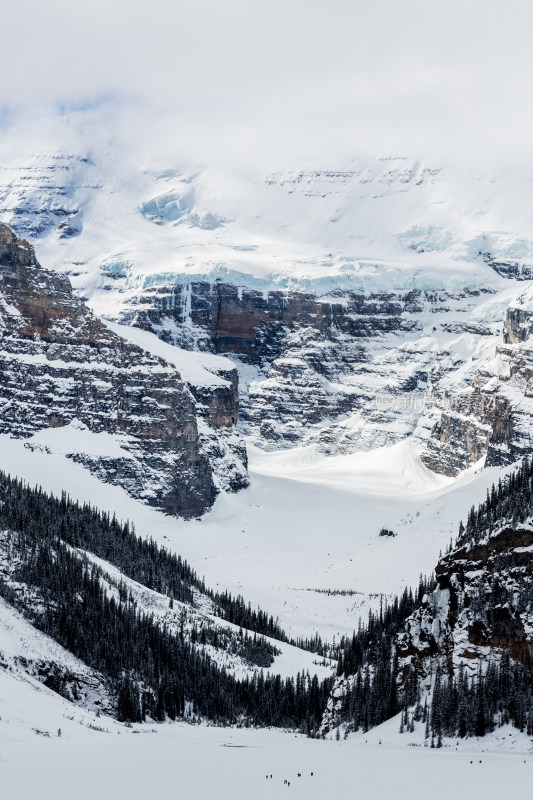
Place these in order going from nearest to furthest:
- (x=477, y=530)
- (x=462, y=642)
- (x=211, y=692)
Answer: (x=462, y=642)
(x=477, y=530)
(x=211, y=692)

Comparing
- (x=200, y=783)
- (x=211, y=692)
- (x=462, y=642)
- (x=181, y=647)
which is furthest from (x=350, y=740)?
(x=181, y=647)

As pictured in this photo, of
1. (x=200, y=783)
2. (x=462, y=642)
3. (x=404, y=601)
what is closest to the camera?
(x=200, y=783)

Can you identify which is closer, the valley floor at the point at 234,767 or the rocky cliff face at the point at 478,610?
the valley floor at the point at 234,767

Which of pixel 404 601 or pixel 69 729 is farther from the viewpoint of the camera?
pixel 404 601

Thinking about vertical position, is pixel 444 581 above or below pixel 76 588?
above

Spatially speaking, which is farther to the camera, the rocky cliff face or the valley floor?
the rocky cliff face

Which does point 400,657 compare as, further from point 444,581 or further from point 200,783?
point 200,783

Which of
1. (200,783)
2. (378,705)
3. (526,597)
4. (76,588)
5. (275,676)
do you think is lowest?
(275,676)

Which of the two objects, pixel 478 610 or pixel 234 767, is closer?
pixel 234 767

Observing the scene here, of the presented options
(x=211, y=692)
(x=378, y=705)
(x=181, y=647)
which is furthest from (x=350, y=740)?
(x=181, y=647)

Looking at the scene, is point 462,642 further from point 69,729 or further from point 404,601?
point 404,601

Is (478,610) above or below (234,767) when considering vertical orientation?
below
